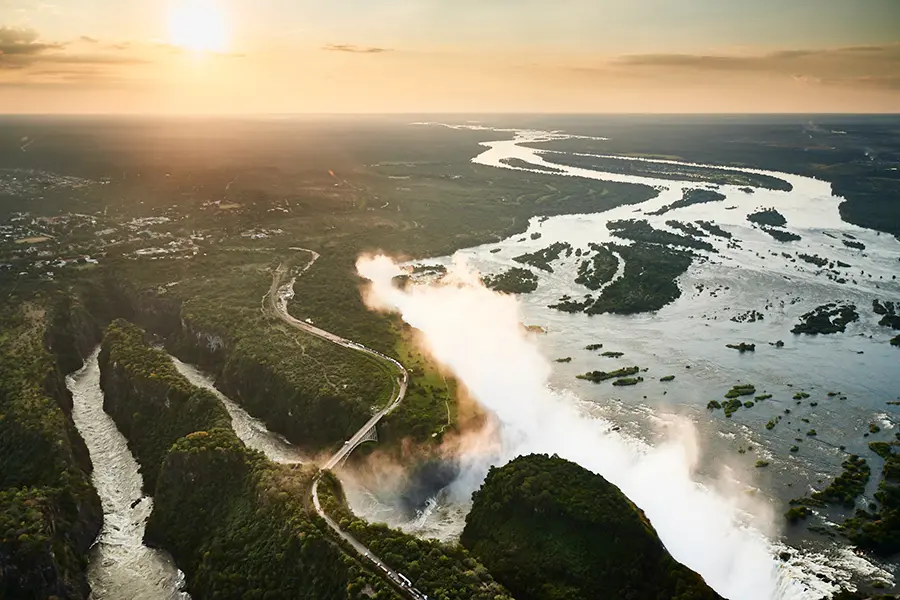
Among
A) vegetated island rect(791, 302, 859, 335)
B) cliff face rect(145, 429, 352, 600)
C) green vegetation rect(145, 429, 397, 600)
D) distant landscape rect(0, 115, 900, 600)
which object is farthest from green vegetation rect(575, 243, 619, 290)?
green vegetation rect(145, 429, 397, 600)

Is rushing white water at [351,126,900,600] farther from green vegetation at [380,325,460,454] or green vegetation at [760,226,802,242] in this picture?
green vegetation at [760,226,802,242]

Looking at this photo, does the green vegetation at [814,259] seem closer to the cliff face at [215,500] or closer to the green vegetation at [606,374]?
the green vegetation at [606,374]

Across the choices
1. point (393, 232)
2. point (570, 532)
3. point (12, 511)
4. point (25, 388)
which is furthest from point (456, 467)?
point (393, 232)

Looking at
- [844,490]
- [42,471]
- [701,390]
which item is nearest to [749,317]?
[701,390]

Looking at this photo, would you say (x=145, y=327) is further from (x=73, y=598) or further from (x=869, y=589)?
(x=869, y=589)

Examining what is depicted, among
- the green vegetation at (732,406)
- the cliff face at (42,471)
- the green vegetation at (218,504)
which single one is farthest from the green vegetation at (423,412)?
the green vegetation at (732,406)

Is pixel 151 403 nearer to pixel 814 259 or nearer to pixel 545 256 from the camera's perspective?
pixel 545 256
